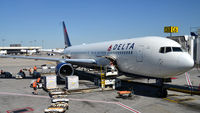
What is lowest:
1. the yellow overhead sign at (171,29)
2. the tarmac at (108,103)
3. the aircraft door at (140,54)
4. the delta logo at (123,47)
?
the tarmac at (108,103)

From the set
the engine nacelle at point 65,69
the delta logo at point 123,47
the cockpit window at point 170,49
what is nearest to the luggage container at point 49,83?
the engine nacelle at point 65,69

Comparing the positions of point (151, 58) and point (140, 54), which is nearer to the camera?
point (151, 58)

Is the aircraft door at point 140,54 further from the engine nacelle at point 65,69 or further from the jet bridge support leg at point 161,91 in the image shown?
the engine nacelle at point 65,69

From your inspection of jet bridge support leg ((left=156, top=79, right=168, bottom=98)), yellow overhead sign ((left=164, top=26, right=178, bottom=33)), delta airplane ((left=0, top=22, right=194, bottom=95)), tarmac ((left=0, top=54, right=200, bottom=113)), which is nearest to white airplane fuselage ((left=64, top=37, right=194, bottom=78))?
delta airplane ((left=0, top=22, right=194, bottom=95))

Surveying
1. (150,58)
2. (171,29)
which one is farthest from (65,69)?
(171,29)

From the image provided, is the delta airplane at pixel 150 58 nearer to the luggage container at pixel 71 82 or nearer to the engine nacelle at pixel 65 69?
the engine nacelle at pixel 65 69

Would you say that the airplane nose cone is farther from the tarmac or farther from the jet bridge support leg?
the tarmac

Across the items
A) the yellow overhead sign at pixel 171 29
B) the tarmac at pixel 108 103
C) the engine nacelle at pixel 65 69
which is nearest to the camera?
the tarmac at pixel 108 103

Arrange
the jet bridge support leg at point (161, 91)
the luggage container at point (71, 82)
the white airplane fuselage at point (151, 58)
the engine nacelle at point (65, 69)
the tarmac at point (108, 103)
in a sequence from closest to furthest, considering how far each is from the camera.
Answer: the tarmac at point (108, 103), the white airplane fuselage at point (151, 58), the jet bridge support leg at point (161, 91), the luggage container at point (71, 82), the engine nacelle at point (65, 69)

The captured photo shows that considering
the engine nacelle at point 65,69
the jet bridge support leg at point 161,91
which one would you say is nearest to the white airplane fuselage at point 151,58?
the jet bridge support leg at point 161,91

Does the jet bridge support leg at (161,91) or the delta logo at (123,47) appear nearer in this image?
the jet bridge support leg at (161,91)

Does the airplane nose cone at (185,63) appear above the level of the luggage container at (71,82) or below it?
above

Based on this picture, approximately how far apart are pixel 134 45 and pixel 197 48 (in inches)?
307

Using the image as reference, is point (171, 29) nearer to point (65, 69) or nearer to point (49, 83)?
point (65, 69)
